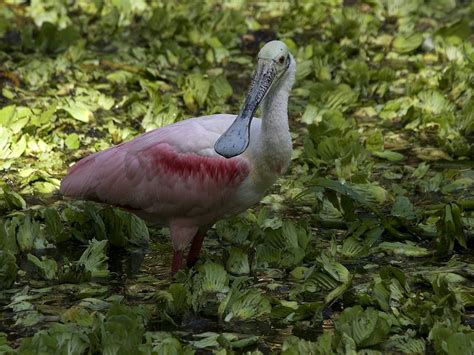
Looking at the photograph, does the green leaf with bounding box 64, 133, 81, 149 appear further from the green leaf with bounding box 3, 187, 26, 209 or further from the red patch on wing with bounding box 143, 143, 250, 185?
the red patch on wing with bounding box 143, 143, 250, 185

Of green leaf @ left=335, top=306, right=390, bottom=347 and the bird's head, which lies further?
the bird's head

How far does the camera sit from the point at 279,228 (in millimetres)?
6289

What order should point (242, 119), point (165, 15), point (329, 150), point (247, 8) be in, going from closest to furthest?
point (242, 119) < point (329, 150) < point (165, 15) < point (247, 8)

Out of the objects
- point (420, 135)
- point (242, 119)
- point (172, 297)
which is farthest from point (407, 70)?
point (172, 297)

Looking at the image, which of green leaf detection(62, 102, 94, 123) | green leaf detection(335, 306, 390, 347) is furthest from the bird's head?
green leaf detection(62, 102, 94, 123)

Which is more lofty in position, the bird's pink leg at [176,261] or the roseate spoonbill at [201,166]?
the roseate spoonbill at [201,166]

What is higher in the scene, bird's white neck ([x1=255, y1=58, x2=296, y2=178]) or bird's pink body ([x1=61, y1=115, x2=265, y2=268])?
bird's white neck ([x1=255, y1=58, x2=296, y2=178])

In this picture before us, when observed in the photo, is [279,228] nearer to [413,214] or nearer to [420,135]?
[413,214]

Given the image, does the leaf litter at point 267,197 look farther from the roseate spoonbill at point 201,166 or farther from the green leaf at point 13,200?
the roseate spoonbill at point 201,166

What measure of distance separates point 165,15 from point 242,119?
196 inches

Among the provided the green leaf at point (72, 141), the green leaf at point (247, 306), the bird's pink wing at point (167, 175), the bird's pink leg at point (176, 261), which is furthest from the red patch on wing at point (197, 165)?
the green leaf at point (72, 141)

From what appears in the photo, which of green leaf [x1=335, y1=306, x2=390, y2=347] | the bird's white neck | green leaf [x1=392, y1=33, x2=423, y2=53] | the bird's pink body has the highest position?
the bird's white neck

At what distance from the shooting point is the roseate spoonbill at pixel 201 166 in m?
5.77

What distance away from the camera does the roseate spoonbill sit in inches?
227
